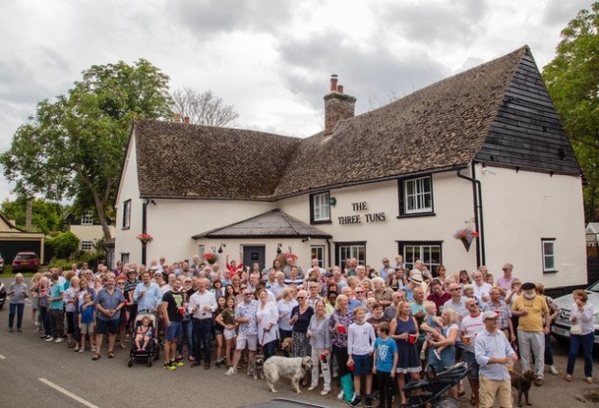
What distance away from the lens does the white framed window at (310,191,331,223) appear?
19750mm

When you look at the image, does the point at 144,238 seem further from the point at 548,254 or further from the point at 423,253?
the point at 548,254

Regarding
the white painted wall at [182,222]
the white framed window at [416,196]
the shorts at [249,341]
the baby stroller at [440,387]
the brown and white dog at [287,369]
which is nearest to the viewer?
the baby stroller at [440,387]

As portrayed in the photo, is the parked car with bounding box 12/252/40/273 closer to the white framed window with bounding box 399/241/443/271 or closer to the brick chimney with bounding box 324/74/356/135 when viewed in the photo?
the brick chimney with bounding box 324/74/356/135

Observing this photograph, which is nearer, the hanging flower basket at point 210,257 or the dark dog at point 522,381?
the dark dog at point 522,381

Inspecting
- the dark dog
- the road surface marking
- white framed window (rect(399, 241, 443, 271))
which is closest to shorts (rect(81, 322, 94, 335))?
the road surface marking

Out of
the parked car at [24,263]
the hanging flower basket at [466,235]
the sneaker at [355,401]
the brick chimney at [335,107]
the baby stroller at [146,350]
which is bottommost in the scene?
the sneaker at [355,401]

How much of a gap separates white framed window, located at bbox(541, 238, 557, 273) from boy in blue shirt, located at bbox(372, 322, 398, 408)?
34.2 feet

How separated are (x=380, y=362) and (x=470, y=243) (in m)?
7.59

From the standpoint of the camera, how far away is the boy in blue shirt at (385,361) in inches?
279

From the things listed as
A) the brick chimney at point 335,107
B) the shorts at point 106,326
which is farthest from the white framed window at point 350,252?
the shorts at point 106,326

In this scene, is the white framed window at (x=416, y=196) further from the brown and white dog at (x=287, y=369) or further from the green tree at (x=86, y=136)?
the green tree at (x=86, y=136)

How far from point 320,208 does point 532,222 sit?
877 centimetres

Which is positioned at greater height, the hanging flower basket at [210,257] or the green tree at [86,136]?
the green tree at [86,136]

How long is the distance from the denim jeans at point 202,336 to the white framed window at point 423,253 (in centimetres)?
833
